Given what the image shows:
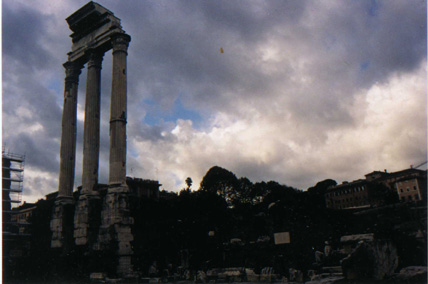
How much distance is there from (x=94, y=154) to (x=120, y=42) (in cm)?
649

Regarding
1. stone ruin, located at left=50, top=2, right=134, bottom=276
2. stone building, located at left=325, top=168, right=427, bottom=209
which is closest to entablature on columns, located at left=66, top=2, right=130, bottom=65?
stone ruin, located at left=50, top=2, right=134, bottom=276

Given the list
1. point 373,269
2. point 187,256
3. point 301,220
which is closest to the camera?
point 373,269

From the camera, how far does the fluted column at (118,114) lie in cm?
1836

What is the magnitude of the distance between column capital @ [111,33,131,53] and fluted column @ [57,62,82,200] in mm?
4627

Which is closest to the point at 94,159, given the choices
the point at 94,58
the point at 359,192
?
the point at 94,58

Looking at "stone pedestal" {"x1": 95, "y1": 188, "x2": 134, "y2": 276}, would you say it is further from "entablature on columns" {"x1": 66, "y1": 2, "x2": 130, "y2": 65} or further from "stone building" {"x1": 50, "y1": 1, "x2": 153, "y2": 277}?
"entablature on columns" {"x1": 66, "y1": 2, "x2": 130, "y2": 65}

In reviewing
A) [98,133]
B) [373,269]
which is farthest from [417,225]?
[98,133]

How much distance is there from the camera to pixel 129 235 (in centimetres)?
1748

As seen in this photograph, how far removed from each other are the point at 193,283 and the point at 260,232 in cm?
404

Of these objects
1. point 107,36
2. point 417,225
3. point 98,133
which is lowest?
point 417,225

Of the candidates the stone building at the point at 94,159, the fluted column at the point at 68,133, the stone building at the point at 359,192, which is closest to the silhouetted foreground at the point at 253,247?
the stone building at the point at 94,159

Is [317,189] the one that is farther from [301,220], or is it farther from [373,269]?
[373,269]

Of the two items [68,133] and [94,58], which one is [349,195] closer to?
[68,133]

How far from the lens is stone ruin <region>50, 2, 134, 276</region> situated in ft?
57.3
